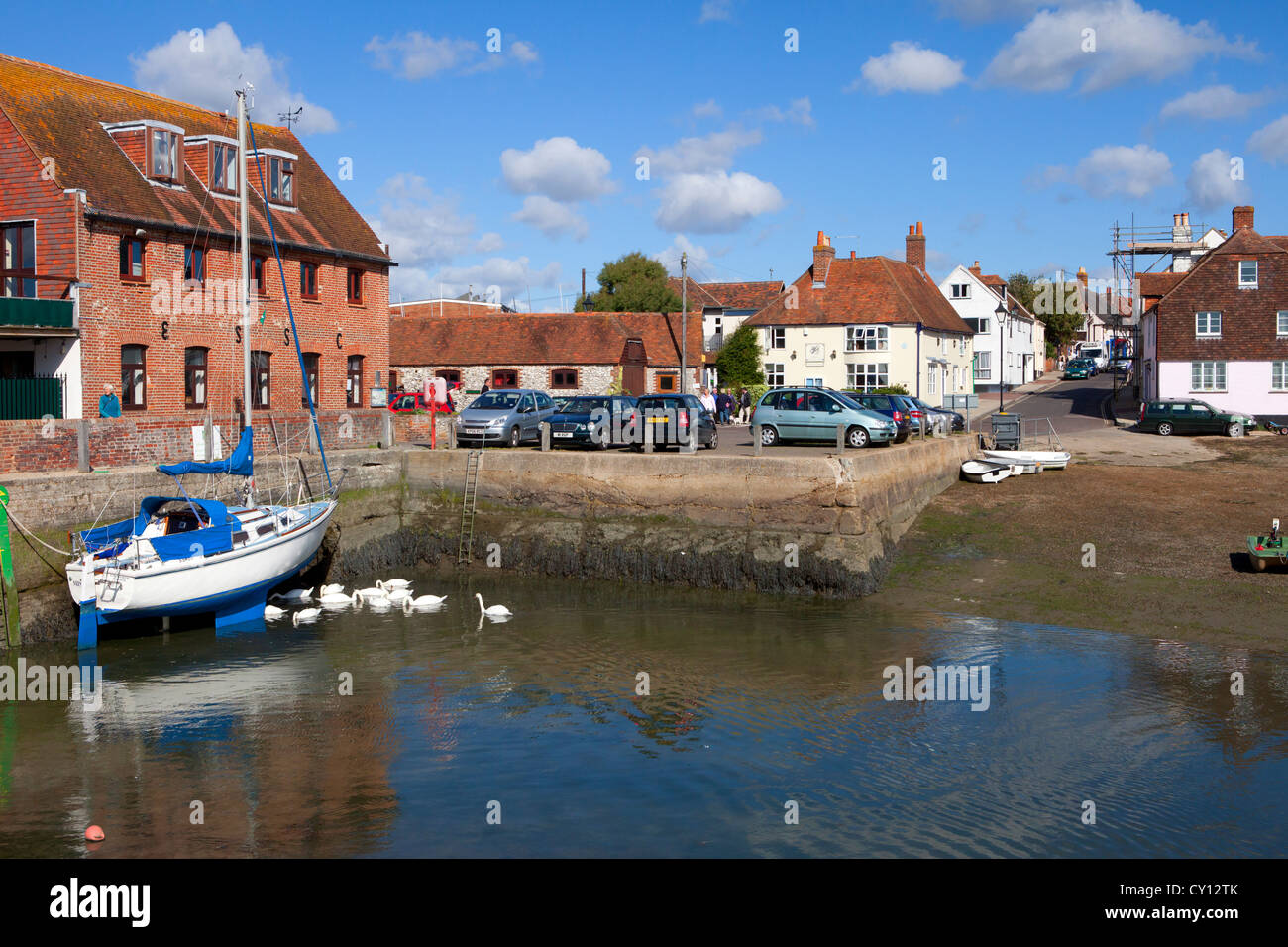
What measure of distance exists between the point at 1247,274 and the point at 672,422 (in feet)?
104

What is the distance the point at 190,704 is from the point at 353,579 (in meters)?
9.74

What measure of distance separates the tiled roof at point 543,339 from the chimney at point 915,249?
14.7 metres

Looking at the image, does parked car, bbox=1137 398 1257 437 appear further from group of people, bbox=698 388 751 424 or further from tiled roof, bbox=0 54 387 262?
tiled roof, bbox=0 54 387 262

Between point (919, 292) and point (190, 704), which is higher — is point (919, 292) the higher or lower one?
the higher one

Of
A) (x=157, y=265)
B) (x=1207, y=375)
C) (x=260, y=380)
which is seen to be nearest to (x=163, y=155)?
(x=157, y=265)

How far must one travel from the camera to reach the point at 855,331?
175 feet

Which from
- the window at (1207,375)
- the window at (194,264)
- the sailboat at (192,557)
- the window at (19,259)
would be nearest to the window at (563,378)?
the window at (194,264)

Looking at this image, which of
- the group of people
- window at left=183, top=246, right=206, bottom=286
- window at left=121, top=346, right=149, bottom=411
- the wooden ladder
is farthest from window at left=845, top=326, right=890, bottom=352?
window at left=121, top=346, right=149, bottom=411

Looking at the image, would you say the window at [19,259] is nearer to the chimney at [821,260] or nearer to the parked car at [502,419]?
the parked car at [502,419]

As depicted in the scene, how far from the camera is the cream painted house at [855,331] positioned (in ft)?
173

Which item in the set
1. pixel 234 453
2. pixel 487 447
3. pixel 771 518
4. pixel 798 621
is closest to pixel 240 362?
pixel 487 447

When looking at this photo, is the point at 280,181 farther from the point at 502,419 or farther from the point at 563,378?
the point at 563,378

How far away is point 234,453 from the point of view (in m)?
21.8
